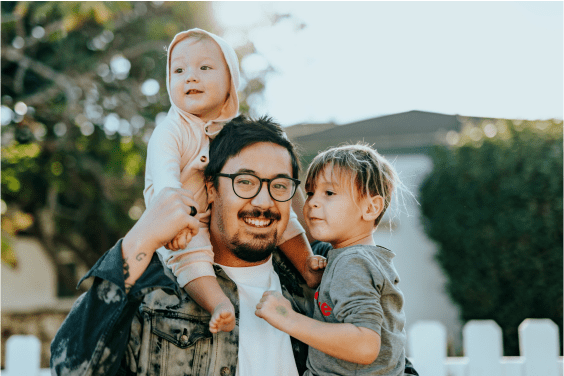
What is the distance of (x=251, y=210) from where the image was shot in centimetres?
205

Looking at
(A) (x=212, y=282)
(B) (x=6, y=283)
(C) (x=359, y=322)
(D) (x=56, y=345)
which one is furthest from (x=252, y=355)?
(B) (x=6, y=283)

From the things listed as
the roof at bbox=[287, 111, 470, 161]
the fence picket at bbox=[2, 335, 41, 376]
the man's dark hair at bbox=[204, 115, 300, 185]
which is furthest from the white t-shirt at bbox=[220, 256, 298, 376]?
the roof at bbox=[287, 111, 470, 161]

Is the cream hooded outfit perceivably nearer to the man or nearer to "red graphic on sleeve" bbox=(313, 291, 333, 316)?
the man

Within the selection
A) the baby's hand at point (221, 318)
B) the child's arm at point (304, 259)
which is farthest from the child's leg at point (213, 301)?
the child's arm at point (304, 259)

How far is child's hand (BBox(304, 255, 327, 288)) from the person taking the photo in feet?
6.95

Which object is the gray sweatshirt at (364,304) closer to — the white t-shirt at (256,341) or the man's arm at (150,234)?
the white t-shirt at (256,341)

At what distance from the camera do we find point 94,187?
8.25 metres

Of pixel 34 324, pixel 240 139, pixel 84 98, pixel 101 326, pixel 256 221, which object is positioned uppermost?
pixel 84 98

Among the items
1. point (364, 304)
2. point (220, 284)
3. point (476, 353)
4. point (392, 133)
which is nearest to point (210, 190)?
point (220, 284)

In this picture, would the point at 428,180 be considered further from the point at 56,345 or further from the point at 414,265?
the point at 56,345

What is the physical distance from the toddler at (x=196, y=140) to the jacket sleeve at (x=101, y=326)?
0.31 metres

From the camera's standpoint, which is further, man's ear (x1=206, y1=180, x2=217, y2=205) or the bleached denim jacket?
man's ear (x1=206, y1=180, x2=217, y2=205)

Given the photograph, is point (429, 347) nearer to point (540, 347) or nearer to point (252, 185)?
point (540, 347)

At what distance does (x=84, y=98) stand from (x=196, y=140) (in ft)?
19.6
